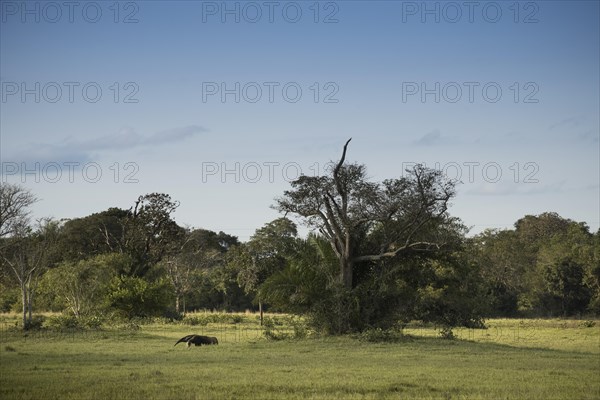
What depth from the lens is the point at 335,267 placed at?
2969 cm

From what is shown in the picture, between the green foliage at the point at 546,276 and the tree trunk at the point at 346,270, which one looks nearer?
the tree trunk at the point at 346,270

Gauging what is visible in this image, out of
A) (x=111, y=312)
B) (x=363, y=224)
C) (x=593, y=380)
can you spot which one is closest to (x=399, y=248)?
(x=363, y=224)

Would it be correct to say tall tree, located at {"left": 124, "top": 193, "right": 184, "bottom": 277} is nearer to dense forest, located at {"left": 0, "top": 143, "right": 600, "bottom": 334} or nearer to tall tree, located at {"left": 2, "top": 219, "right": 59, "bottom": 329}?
dense forest, located at {"left": 0, "top": 143, "right": 600, "bottom": 334}

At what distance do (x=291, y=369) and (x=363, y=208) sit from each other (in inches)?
483

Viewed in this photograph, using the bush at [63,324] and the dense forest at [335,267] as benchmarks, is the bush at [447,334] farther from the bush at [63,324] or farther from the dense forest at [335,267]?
the bush at [63,324]

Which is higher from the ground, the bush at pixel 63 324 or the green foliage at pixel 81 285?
the green foliage at pixel 81 285

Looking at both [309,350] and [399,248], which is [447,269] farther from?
[309,350]

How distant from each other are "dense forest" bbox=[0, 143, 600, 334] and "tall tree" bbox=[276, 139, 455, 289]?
0.04 meters

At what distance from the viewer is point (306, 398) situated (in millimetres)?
12906

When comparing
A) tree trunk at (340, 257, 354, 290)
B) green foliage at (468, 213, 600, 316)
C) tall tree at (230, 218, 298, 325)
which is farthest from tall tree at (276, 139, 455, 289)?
green foliage at (468, 213, 600, 316)

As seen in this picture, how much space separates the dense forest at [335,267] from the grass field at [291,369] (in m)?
2.33

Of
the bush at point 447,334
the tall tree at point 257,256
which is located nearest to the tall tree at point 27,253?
the tall tree at point 257,256

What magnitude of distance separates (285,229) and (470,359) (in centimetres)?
2379

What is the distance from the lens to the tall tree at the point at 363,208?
28344 mm
